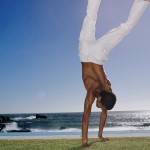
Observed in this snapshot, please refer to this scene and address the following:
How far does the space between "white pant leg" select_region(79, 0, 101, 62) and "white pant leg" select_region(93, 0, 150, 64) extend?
15cm

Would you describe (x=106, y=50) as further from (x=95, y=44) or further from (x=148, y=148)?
(x=148, y=148)

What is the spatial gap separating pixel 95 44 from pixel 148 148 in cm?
194

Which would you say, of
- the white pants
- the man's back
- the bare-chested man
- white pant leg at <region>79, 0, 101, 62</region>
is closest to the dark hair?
the bare-chested man

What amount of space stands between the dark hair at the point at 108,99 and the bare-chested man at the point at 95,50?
63 mm

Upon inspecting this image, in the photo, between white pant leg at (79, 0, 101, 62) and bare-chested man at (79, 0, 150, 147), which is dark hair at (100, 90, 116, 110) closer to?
bare-chested man at (79, 0, 150, 147)

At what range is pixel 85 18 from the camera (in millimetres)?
6141

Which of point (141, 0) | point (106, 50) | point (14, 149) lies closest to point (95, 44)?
point (106, 50)

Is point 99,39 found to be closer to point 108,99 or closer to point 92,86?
point 92,86

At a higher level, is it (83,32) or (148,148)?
(83,32)

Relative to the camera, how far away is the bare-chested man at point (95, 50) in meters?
5.86

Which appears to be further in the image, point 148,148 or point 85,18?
point 85,18

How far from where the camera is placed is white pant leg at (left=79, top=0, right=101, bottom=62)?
19.5ft

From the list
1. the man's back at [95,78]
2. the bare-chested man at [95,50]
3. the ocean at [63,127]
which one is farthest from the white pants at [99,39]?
the ocean at [63,127]

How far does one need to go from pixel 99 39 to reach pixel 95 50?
0.26m
